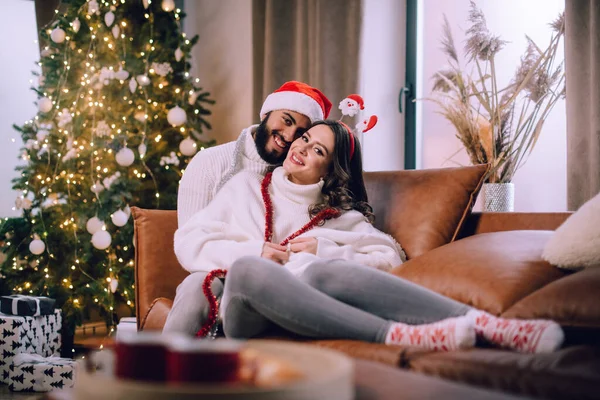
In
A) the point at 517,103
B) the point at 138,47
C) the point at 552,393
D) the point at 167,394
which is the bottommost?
the point at 552,393

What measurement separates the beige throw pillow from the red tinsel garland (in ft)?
2.67

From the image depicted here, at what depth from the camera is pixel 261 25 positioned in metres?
3.98

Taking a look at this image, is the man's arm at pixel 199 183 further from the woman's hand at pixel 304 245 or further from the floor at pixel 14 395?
the floor at pixel 14 395

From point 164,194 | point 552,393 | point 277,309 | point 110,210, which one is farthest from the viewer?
point 164,194

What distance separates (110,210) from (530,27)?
8.35 ft

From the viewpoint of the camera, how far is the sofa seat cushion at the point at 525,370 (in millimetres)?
1096

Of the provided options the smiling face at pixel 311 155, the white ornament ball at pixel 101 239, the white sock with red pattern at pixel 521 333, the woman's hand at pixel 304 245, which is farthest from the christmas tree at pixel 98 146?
the white sock with red pattern at pixel 521 333

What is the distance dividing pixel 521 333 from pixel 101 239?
2.47 metres

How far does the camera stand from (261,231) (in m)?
2.20

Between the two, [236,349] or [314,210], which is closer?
[236,349]

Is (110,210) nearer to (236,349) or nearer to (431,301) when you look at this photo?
(431,301)

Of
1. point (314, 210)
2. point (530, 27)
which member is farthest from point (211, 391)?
point (530, 27)

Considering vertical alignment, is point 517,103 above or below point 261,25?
below

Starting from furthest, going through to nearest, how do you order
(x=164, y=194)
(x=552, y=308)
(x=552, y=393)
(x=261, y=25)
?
1. (x=261, y=25)
2. (x=164, y=194)
3. (x=552, y=308)
4. (x=552, y=393)
